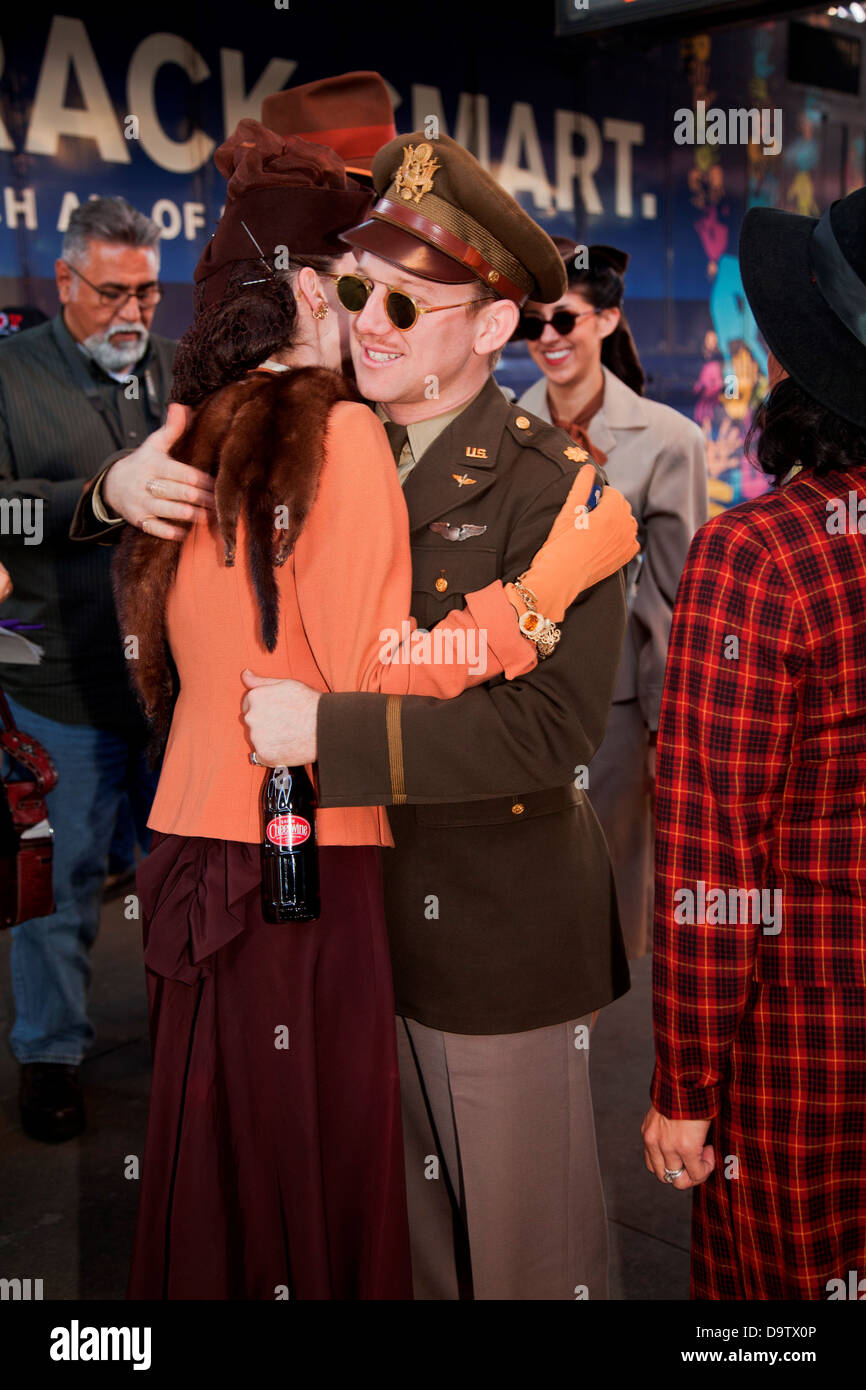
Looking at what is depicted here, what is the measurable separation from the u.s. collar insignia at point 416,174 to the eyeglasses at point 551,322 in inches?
86.3

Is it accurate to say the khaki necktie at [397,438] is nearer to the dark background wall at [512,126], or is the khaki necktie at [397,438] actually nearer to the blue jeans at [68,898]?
the blue jeans at [68,898]

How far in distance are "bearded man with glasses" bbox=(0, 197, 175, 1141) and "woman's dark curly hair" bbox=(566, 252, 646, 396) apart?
1.41 meters

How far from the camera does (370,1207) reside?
1.89m

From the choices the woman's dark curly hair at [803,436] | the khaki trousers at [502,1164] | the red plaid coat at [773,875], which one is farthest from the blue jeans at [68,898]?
the woman's dark curly hair at [803,436]

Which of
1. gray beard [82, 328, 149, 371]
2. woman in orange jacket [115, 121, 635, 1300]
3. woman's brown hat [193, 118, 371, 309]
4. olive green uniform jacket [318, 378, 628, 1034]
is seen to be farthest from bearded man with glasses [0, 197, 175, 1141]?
olive green uniform jacket [318, 378, 628, 1034]

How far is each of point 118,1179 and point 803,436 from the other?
267 cm

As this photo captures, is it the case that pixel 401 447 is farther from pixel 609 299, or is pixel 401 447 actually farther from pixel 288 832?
pixel 609 299

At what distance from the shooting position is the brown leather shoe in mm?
3561

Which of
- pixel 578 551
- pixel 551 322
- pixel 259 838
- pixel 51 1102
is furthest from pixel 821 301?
pixel 51 1102

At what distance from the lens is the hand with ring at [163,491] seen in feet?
6.16

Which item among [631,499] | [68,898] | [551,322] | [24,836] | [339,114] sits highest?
[339,114]

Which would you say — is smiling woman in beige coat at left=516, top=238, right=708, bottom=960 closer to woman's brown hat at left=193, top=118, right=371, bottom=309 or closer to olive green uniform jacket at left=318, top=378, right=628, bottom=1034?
olive green uniform jacket at left=318, top=378, right=628, bottom=1034

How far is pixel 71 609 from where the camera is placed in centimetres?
388
